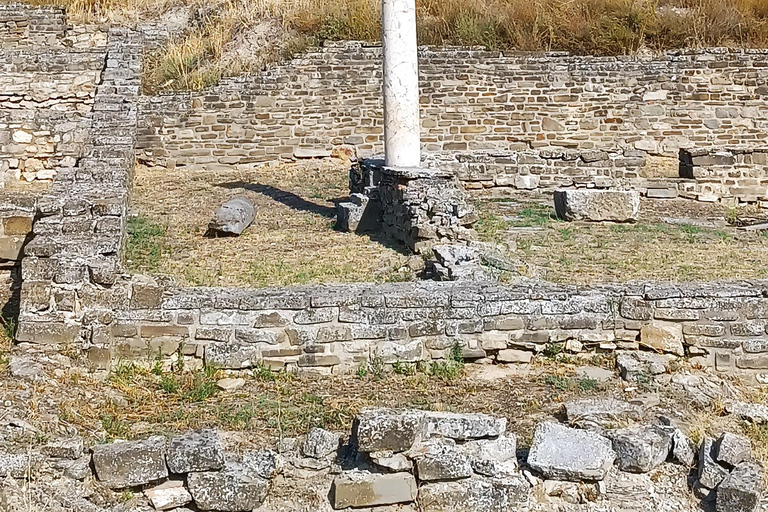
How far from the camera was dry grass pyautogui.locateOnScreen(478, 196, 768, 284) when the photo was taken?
9.17 metres

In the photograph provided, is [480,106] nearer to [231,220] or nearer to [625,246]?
[625,246]

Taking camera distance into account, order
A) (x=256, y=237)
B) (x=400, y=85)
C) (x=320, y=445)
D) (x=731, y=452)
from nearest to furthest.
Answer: (x=731, y=452)
(x=320, y=445)
(x=256, y=237)
(x=400, y=85)

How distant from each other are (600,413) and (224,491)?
213 cm

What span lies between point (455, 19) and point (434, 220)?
8541 millimetres

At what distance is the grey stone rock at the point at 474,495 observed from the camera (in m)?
4.60

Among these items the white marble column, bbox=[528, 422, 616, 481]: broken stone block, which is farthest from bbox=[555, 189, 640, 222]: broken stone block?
bbox=[528, 422, 616, 481]: broken stone block

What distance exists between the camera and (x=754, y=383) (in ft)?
22.0

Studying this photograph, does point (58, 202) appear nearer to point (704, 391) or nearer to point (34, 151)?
point (704, 391)

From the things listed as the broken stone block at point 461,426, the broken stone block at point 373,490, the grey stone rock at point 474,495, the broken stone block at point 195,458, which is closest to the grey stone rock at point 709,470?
the grey stone rock at point 474,495

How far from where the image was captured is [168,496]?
14.7 ft

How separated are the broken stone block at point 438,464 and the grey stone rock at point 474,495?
40 millimetres

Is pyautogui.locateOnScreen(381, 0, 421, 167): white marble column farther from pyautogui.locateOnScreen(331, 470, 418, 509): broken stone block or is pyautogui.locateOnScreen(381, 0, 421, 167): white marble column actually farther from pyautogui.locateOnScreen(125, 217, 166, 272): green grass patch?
pyautogui.locateOnScreen(331, 470, 418, 509): broken stone block

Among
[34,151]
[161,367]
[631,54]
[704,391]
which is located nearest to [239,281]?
[161,367]

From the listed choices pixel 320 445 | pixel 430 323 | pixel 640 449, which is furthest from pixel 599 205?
pixel 320 445
